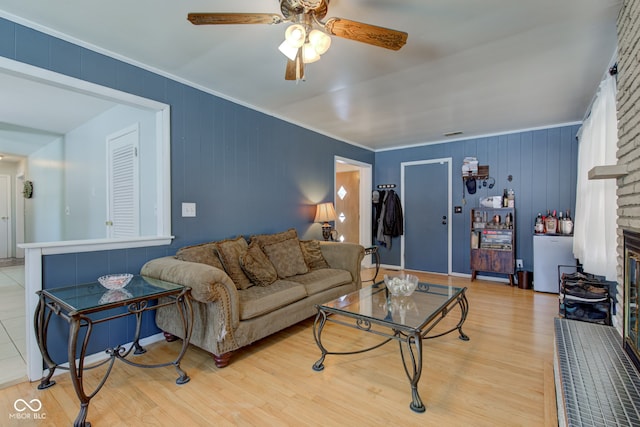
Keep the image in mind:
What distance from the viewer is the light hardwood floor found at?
1.59 metres

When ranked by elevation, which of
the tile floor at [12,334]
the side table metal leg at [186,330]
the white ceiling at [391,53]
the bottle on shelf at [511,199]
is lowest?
the tile floor at [12,334]

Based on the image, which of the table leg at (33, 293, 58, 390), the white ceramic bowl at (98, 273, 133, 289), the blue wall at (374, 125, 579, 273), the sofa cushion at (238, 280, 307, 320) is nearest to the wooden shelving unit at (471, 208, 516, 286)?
the blue wall at (374, 125, 579, 273)

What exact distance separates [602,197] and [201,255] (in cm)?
332

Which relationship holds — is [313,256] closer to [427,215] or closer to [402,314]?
[402,314]

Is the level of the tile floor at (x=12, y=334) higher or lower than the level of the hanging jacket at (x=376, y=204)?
lower

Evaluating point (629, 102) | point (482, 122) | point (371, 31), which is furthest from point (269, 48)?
point (482, 122)

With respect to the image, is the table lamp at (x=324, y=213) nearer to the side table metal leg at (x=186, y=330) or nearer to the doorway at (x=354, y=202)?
the doorway at (x=354, y=202)

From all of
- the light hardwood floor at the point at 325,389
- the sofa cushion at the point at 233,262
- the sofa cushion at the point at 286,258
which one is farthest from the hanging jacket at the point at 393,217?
the sofa cushion at the point at 233,262

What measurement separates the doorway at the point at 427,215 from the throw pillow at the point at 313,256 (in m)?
2.58

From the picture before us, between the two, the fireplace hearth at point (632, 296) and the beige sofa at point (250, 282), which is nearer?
the fireplace hearth at point (632, 296)

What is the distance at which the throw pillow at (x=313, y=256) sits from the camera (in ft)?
11.2

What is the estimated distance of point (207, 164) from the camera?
2.95 meters

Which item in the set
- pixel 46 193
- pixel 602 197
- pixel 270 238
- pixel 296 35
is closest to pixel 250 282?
pixel 270 238

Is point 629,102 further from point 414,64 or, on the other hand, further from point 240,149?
point 240,149
